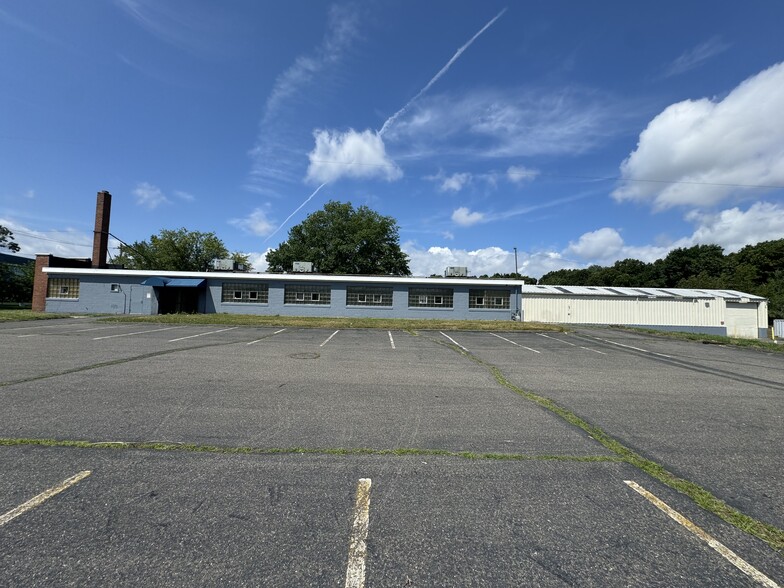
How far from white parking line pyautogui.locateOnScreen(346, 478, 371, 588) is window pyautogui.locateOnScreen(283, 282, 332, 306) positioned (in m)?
26.4

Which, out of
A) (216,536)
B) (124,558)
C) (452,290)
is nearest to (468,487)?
(216,536)

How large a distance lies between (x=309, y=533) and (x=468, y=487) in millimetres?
1478

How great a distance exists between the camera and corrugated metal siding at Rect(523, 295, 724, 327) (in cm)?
2884

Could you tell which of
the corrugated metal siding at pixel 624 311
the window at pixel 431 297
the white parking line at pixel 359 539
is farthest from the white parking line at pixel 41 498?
the corrugated metal siding at pixel 624 311

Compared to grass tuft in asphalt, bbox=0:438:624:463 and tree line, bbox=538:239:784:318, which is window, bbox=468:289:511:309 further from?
tree line, bbox=538:239:784:318

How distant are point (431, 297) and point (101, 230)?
1267 inches

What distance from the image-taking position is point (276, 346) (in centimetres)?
1288

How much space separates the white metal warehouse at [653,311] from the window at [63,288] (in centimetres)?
3553

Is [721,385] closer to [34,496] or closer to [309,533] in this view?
[309,533]

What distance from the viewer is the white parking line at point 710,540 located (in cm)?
231

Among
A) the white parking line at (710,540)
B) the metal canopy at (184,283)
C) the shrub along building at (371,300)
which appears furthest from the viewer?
the shrub along building at (371,300)

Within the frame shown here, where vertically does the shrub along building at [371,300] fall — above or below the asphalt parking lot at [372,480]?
above

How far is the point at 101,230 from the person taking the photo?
35.4m

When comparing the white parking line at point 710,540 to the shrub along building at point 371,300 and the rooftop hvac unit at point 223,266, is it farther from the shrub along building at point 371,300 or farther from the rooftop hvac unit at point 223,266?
the rooftop hvac unit at point 223,266
